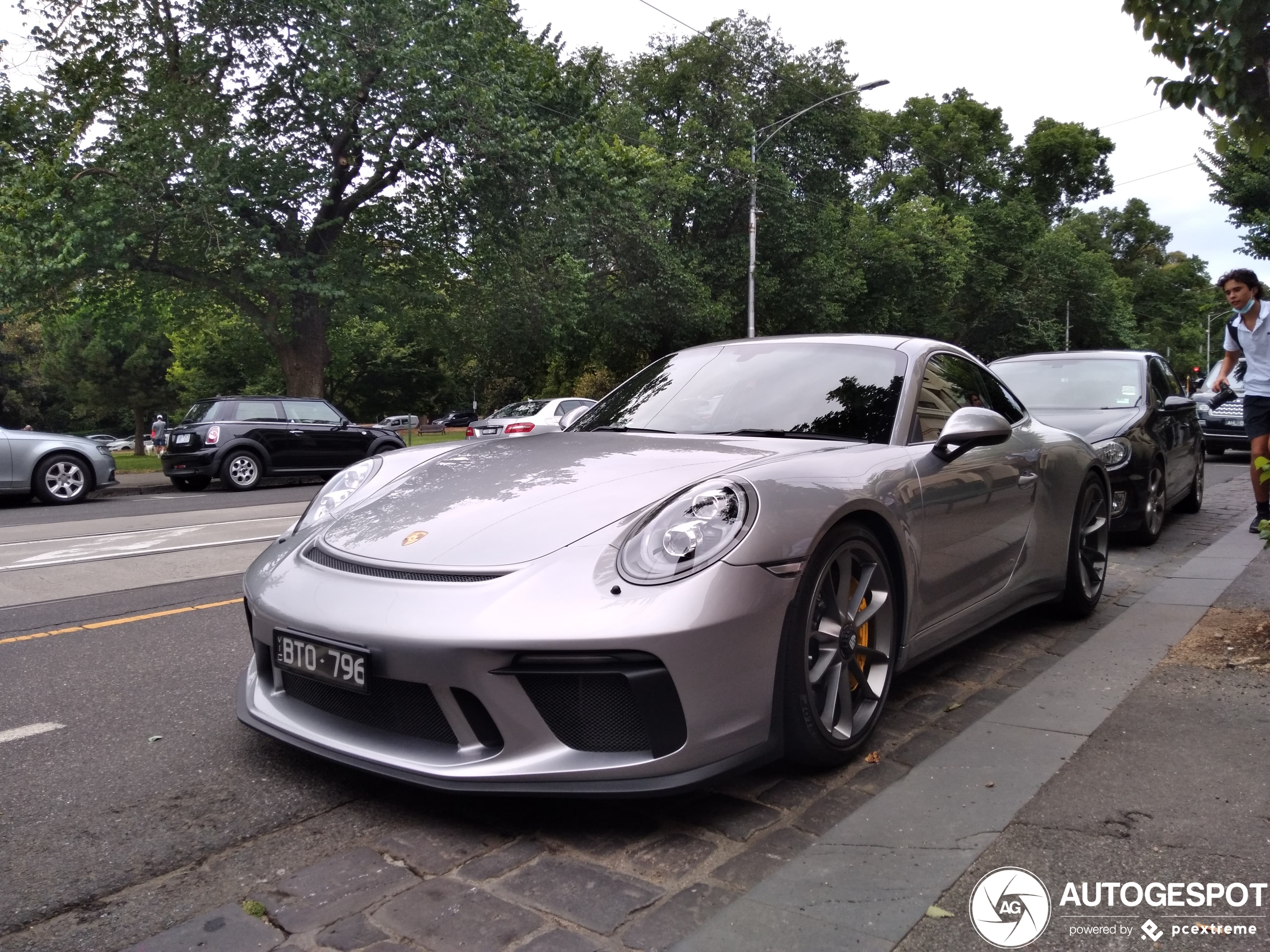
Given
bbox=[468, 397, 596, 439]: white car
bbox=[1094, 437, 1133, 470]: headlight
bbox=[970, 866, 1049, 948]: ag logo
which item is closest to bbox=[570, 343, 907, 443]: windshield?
bbox=[970, 866, 1049, 948]: ag logo

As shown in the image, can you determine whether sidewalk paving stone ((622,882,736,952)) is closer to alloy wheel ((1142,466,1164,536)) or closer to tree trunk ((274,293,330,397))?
alloy wheel ((1142,466,1164,536))

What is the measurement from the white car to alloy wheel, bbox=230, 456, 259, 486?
3512 millimetres

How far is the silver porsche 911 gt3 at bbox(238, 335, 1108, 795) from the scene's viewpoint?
2.43 meters

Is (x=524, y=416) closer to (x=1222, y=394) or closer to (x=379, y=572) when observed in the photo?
(x=1222, y=394)

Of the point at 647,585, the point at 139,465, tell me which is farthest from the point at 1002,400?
the point at 139,465

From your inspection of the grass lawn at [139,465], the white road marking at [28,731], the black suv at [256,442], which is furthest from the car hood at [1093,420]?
the grass lawn at [139,465]

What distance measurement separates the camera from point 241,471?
16141 millimetres

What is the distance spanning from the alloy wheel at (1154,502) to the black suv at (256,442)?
12.0 m

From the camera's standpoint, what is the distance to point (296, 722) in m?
2.80

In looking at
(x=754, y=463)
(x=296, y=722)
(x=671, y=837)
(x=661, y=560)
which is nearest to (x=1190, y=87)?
(x=754, y=463)

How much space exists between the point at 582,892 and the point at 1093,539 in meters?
3.83

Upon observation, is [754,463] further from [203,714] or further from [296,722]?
[203,714]

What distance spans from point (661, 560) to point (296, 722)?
44.7 inches

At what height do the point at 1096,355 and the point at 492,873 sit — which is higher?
the point at 1096,355
